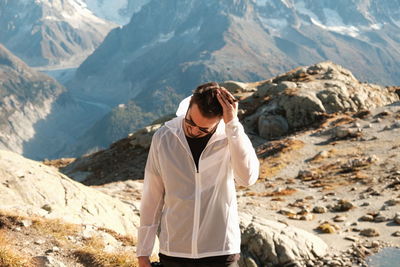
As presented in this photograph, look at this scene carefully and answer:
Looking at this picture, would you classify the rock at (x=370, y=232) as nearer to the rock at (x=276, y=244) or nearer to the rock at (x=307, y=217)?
the rock at (x=276, y=244)

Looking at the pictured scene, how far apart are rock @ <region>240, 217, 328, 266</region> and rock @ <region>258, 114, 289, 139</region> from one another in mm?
27540

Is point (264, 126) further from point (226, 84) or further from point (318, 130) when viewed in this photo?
point (226, 84)

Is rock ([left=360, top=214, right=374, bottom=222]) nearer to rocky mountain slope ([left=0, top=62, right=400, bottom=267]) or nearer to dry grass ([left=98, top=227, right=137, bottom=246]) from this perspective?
rocky mountain slope ([left=0, top=62, right=400, bottom=267])

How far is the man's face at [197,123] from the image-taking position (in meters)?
5.01

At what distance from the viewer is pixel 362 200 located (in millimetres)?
21469

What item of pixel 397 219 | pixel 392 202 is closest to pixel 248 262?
pixel 397 219

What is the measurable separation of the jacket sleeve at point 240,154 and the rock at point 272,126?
37.0m

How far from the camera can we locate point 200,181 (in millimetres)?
5184

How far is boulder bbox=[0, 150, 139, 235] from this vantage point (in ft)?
46.0

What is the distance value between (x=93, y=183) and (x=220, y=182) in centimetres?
3869

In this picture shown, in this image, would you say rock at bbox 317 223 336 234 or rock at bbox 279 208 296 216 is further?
rock at bbox 279 208 296 216

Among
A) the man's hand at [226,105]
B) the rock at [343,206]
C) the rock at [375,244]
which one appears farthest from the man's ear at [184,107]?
the rock at [343,206]

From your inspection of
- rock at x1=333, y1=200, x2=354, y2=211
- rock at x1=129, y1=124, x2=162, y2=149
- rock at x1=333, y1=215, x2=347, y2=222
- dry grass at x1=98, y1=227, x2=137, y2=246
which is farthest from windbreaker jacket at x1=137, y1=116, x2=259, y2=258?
rock at x1=129, y1=124, x2=162, y2=149

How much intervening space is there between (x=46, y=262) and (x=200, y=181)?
4.99 metres
